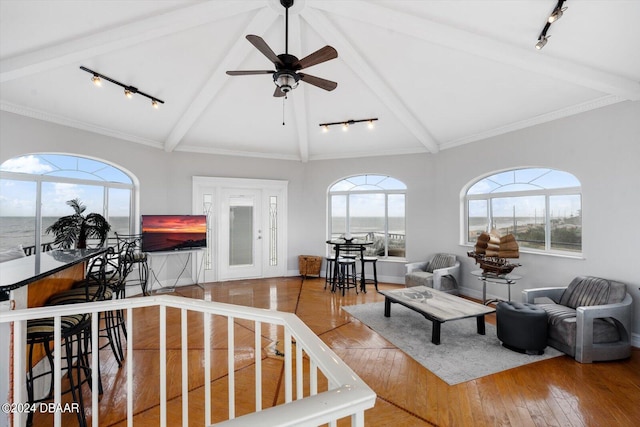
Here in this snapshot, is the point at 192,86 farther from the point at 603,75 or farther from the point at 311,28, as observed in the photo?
the point at 603,75

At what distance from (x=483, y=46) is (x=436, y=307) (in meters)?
3.06

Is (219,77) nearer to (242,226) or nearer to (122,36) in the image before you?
(122,36)

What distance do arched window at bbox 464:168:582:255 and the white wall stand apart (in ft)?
0.75

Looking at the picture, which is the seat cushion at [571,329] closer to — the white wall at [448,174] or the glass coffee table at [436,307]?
the glass coffee table at [436,307]

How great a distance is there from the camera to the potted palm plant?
4.12 m

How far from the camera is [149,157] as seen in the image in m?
5.65

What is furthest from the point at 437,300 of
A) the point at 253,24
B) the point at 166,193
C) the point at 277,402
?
the point at 166,193

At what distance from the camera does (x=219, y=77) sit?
4.16 metres

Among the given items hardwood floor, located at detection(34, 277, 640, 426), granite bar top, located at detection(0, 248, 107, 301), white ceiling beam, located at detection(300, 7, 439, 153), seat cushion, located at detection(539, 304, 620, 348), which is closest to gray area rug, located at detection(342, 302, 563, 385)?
hardwood floor, located at detection(34, 277, 640, 426)

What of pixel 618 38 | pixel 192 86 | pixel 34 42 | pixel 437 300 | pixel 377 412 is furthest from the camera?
pixel 192 86

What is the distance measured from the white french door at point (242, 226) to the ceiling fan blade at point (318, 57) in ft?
13.9

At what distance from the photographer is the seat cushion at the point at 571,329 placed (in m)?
3.04

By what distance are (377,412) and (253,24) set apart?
4143 millimetres

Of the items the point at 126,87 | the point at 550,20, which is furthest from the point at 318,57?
the point at 126,87
